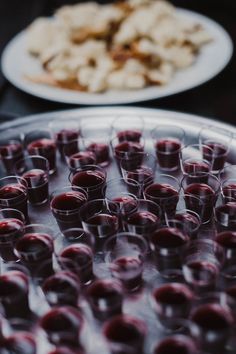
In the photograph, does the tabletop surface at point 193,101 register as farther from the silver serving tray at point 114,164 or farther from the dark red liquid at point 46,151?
the dark red liquid at point 46,151

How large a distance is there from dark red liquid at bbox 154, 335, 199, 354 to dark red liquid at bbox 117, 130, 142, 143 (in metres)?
0.78

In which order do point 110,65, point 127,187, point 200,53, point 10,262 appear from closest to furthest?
point 10,262 → point 127,187 → point 110,65 → point 200,53

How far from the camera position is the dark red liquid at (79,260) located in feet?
3.95

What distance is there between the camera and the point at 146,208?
4.50 ft

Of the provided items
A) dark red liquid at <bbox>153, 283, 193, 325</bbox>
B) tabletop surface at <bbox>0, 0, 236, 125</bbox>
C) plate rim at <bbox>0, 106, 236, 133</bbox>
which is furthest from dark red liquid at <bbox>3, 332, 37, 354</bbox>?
tabletop surface at <bbox>0, 0, 236, 125</bbox>

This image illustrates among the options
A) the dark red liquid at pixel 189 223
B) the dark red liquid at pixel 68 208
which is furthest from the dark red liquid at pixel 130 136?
the dark red liquid at pixel 189 223

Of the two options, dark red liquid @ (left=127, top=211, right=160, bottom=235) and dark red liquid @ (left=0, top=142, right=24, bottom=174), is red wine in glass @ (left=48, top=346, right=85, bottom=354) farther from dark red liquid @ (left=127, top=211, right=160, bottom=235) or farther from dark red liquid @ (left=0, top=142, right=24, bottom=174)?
dark red liquid @ (left=0, top=142, right=24, bottom=174)

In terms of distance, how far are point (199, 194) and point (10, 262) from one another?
493mm

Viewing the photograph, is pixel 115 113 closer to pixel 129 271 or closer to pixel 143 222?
pixel 143 222

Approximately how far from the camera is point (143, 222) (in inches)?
52.9

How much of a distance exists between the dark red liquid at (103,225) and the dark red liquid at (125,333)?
0.28m

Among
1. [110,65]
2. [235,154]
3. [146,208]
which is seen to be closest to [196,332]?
[146,208]

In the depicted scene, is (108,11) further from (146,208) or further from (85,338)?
(85,338)

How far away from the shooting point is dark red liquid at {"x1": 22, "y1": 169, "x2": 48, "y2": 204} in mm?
1506
